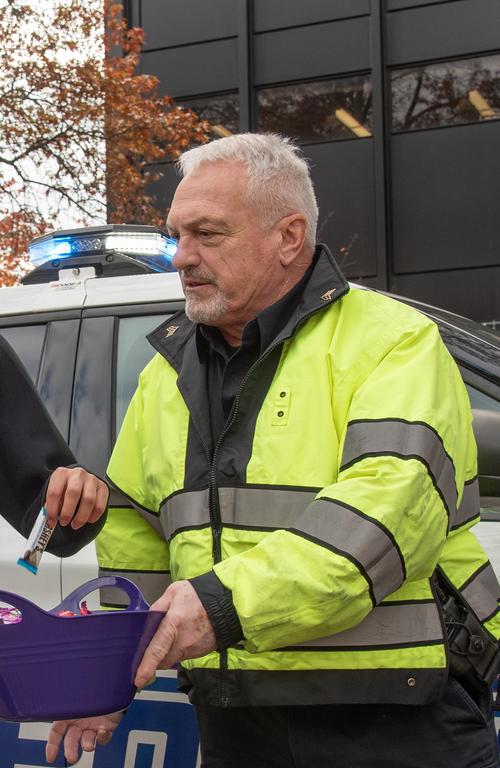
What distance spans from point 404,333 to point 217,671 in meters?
0.65

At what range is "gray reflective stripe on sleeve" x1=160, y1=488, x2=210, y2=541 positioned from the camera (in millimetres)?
A: 1889

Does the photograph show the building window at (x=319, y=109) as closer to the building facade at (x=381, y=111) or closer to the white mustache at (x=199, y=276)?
the building facade at (x=381, y=111)

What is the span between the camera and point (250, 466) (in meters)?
1.85

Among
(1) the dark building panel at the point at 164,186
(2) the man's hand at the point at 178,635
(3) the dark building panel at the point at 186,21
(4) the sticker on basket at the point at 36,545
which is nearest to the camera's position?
(2) the man's hand at the point at 178,635

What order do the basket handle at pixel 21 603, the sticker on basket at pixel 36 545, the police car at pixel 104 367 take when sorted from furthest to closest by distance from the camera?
the police car at pixel 104 367
the sticker on basket at pixel 36 545
the basket handle at pixel 21 603

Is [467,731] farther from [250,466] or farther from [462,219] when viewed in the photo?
[462,219]

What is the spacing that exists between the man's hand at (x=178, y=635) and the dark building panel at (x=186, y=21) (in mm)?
15824

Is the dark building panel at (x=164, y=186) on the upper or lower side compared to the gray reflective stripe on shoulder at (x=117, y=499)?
upper

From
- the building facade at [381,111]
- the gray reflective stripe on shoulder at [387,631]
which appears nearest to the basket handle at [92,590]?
the gray reflective stripe on shoulder at [387,631]

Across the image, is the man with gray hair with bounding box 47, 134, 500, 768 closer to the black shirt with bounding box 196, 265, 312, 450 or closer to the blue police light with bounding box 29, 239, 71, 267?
the black shirt with bounding box 196, 265, 312, 450

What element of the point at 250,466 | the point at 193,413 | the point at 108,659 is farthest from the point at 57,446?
the point at 108,659

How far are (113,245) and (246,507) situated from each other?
6.02 feet

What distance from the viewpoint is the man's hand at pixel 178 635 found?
1.58 metres

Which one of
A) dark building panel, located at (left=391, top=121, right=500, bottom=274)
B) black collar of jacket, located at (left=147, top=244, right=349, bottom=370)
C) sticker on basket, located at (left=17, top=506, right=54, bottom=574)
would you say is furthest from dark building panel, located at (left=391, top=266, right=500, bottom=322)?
sticker on basket, located at (left=17, top=506, right=54, bottom=574)
